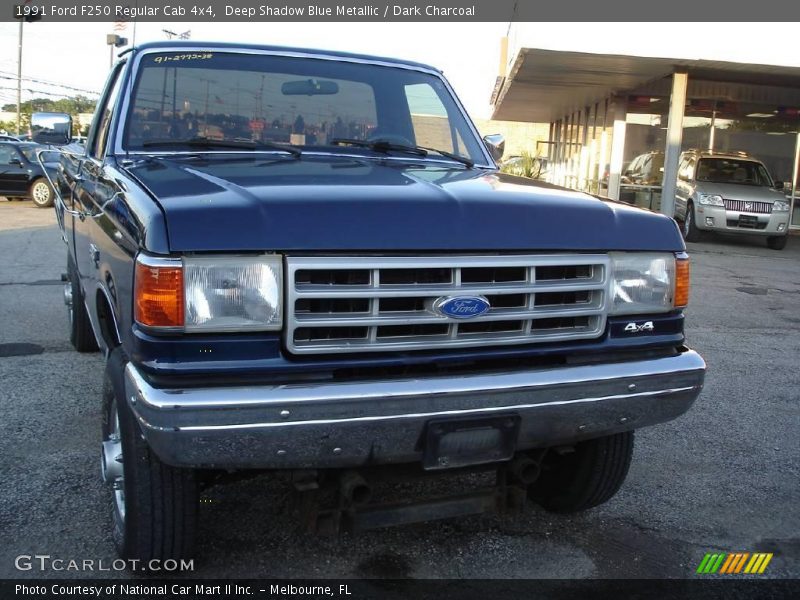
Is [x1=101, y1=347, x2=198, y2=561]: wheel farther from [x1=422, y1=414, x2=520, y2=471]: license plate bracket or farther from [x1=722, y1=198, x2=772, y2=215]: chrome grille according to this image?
[x1=722, y1=198, x2=772, y2=215]: chrome grille

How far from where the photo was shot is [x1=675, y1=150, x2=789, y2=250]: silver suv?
14672 mm

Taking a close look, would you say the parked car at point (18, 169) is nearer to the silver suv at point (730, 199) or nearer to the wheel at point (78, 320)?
the silver suv at point (730, 199)

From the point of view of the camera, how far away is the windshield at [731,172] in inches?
614

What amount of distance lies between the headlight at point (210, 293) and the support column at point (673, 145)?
14080 mm

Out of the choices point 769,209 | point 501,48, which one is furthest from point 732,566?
point 501,48

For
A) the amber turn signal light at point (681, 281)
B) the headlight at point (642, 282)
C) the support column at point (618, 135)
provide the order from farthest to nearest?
the support column at point (618, 135) < the amber turn signal light at point (681, 281) < the headlight at point (642, 282)

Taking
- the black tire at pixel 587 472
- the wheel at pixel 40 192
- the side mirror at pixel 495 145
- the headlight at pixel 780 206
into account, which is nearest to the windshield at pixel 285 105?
the side mirror at pixel 495 145

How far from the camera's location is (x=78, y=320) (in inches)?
217

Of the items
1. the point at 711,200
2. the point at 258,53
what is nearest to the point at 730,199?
the point at 711,200

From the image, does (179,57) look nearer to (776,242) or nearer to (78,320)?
(78,320)

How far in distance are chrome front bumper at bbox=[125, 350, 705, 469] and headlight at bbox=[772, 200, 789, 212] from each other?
13.4 meters

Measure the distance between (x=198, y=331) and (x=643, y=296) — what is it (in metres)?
1.56

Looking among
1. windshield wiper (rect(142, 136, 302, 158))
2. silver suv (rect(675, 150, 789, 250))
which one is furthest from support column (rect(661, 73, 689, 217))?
windshield wiper (rect(142, 136, 302, 158))

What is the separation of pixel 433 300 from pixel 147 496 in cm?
110
